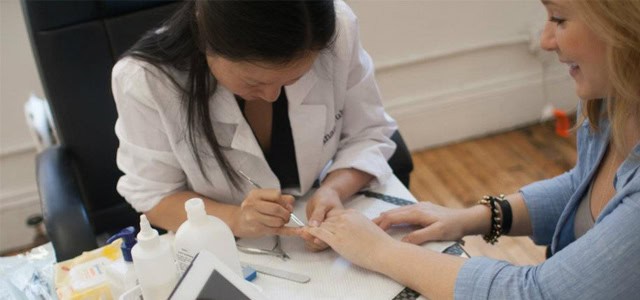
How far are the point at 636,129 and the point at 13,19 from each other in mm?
1897

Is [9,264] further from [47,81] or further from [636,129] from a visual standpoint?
[636,129]

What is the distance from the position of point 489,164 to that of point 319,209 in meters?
1.66

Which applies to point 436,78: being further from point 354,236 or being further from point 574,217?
point 354,236

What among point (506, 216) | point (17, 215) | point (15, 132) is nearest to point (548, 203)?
point (506, 216)

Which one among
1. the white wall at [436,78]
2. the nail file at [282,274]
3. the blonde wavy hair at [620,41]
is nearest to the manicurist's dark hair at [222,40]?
the nail file at [282,274]

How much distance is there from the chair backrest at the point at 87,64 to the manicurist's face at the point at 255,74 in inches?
17.2

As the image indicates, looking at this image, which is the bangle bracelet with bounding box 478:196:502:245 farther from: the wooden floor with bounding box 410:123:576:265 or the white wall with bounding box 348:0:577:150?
the white wall with bounding box 348:0:577:150

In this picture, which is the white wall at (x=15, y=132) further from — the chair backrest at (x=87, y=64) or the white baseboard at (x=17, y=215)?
the chair backrest at (x=87, y=64)

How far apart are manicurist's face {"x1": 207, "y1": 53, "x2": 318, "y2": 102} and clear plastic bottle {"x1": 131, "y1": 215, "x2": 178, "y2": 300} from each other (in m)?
0.29

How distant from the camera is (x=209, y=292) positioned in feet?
2.57

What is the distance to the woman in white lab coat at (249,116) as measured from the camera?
0.97 metres

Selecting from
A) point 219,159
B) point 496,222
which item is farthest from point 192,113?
point 496,222

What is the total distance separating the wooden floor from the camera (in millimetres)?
2480

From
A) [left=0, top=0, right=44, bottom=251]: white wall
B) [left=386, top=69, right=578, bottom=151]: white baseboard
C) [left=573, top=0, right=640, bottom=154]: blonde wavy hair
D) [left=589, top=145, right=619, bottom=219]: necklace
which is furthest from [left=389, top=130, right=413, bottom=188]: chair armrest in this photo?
[left=0, top=0, right=44, bottom=251]: white wall
